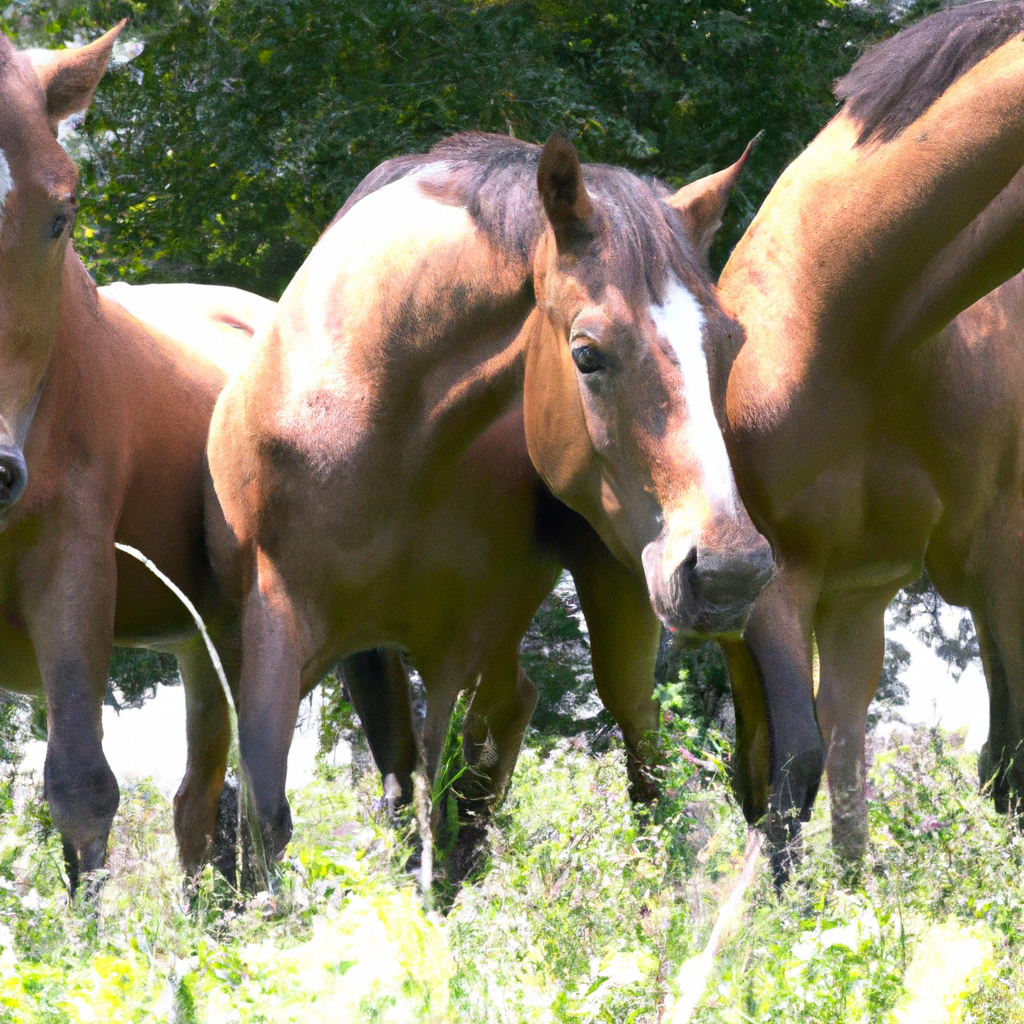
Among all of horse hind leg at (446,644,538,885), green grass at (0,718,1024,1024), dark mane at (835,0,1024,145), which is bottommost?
green grass at (0,718,1024,1024)

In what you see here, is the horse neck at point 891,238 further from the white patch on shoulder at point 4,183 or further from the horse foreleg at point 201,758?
the horse foreleg at point 201,758

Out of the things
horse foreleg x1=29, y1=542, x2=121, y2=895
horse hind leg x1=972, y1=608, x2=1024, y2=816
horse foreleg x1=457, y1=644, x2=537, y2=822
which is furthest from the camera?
horse foreleg x1=457, y1=644, x2=537, y2=822

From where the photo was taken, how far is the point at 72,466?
14.0 feet

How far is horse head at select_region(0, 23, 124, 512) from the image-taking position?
3762 mm

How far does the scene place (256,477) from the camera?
167 inches

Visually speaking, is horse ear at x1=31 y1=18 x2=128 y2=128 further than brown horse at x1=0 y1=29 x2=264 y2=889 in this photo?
Yes

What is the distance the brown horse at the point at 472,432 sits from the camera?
346 centimetres

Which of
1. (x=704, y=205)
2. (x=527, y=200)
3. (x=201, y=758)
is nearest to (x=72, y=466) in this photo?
(x=527, y=200)

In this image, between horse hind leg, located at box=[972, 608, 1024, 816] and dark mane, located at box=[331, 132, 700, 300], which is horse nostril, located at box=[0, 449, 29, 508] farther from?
horse hind leg, located at box=[972, 608, 1024, 816]

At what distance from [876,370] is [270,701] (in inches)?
83.9

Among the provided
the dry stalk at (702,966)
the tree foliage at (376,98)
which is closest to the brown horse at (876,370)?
the dry stalk at (702,966)

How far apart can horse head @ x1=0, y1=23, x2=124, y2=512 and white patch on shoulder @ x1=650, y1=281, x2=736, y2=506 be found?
69.9 inches

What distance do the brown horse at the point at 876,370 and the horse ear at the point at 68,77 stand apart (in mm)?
2107

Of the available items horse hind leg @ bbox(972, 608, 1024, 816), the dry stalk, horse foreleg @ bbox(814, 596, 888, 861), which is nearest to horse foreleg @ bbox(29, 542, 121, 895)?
the dry stalk
